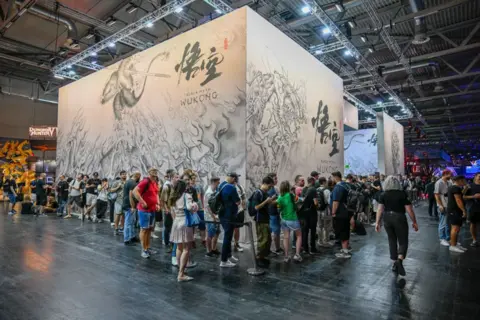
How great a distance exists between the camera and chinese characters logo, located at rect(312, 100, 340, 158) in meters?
9.24

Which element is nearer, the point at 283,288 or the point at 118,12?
the point at 283,288

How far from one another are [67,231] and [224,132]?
4641 millimetres

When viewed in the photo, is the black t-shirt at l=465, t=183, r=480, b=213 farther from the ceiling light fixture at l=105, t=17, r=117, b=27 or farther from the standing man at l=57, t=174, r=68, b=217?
the standing man at l=57, t=174, r=68, b=217

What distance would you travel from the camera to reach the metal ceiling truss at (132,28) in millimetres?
7593

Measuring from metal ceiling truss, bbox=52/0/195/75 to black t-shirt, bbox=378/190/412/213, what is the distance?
6171 millimetres

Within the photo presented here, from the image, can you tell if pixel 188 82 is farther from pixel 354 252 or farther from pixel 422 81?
pixel 422 81

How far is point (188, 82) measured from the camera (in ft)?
25.2

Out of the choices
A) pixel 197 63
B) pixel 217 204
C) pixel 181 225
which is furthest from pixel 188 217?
pixel 197 63

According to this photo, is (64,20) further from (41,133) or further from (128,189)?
(41,133)

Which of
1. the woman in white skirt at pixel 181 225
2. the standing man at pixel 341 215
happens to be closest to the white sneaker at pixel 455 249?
the standing man at pixel 341 215

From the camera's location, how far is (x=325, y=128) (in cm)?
966

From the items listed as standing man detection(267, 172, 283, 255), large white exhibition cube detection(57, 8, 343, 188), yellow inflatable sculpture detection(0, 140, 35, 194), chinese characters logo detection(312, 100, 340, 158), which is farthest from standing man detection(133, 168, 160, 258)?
yellow inflatable sculpture detection(0, 140, 35, 194)

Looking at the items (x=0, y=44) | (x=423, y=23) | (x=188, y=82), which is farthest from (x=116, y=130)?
(x=423, y=23)

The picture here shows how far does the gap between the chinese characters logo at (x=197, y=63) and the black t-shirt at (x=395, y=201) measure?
4.47 m
